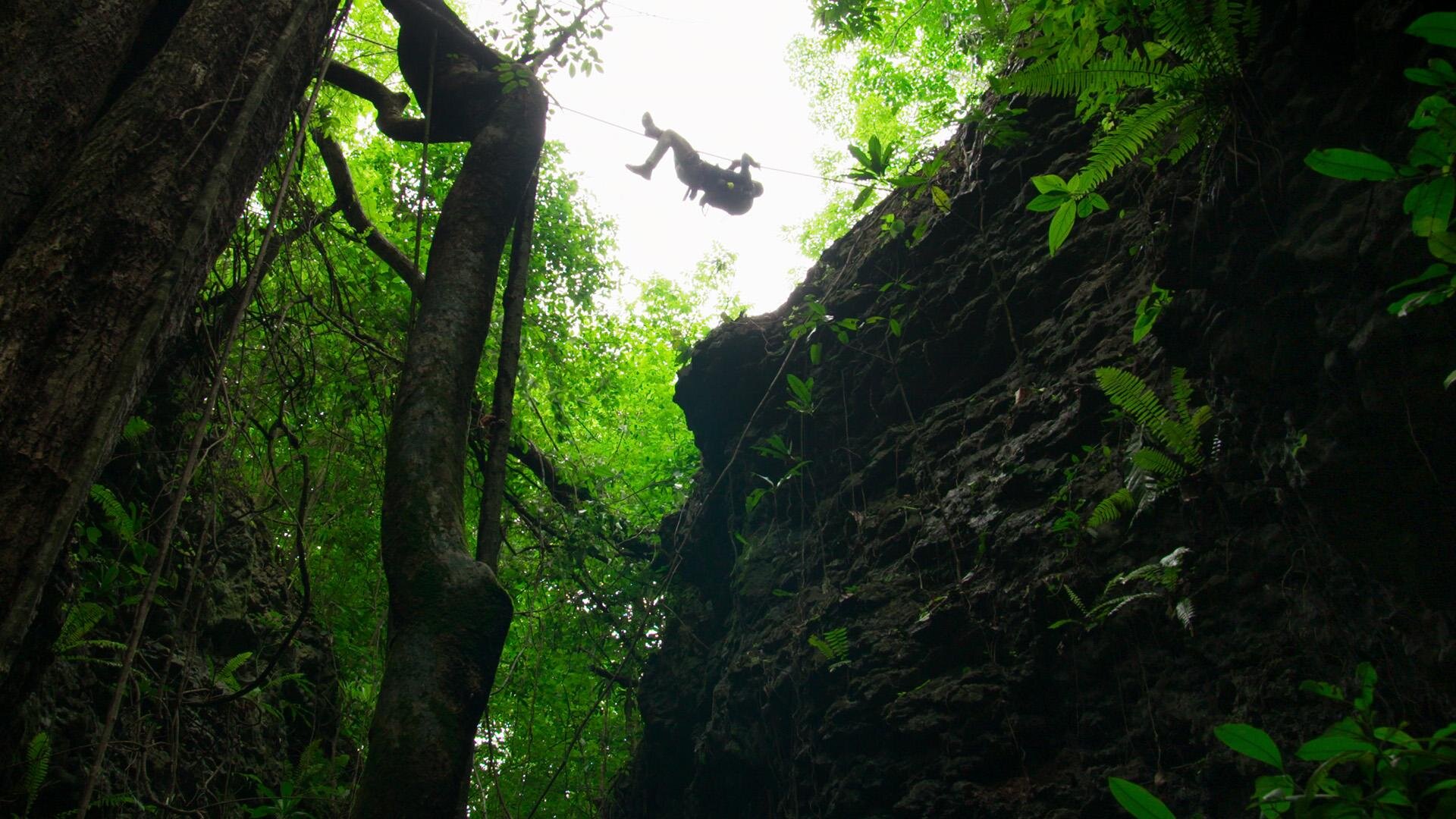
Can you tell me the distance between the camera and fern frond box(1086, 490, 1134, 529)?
3102 mm

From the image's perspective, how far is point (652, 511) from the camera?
859cm

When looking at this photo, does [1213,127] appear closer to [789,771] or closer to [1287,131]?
[1287,131]

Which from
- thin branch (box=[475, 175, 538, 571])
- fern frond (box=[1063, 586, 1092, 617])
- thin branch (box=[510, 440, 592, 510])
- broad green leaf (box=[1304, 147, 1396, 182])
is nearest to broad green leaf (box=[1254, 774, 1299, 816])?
broad green leaf (box=[1304, 147, 1396, 182])

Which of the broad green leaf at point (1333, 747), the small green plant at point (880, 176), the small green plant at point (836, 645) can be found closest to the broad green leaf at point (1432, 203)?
the broad green leaf at point (1333, 747)

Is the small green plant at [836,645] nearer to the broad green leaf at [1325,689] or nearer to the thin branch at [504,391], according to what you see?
the thin branch at [504,391]

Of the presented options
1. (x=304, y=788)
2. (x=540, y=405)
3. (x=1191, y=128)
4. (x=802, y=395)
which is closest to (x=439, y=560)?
(x=1191, y=128)

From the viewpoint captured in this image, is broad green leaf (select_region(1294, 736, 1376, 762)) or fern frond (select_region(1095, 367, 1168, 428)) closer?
broad green leaf (select_region(1294, 736, 1376, 762))

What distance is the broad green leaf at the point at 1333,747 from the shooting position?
1608 millimetres

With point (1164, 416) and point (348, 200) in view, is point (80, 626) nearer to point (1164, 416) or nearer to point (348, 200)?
point (348, 200)

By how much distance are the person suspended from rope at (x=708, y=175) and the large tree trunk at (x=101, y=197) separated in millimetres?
3836

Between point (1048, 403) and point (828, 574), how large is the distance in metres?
1.74

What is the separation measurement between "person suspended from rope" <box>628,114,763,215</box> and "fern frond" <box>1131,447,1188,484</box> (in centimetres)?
446

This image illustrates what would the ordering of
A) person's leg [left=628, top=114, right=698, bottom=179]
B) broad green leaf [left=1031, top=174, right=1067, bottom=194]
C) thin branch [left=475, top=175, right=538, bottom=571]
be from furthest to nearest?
person's leg [left=628, top=114, right=698, bottom=179] → thin branch [left=475, top=175, right=538, bottom=571] → broad green leaf [left=1031, top=174, right=1067, bottom=194]

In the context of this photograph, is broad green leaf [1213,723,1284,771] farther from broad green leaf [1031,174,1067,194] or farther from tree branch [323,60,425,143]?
tree branch [323,60,425,143]
